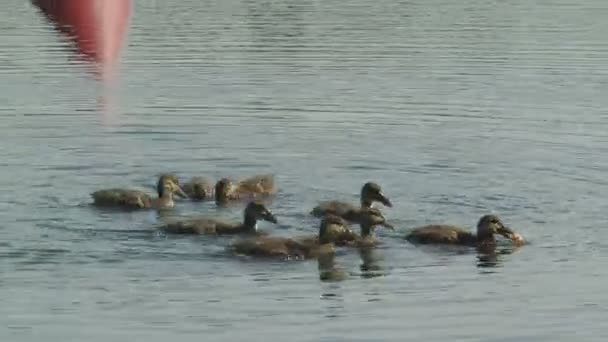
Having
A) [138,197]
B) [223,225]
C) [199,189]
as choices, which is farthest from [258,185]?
[223,225]

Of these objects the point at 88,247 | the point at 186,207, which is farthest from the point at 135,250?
the point at 186,207

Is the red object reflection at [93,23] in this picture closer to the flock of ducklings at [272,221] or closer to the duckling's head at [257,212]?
the flock of ducklings at [272,221]

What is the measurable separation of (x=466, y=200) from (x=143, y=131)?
14.1 feet

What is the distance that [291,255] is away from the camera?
1370 cm

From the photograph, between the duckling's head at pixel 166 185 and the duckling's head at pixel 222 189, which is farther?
the duckling's head at pixel 222 189

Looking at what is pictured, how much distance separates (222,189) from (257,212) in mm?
1242

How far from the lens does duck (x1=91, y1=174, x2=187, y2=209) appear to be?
15172 millimetres

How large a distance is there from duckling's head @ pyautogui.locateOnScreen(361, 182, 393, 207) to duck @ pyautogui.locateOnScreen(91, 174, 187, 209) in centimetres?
168

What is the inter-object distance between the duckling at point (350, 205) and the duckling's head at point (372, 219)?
299 millimetres

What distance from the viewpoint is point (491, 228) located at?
1393 centimetres

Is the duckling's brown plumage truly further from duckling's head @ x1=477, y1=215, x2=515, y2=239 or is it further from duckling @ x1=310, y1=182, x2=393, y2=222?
duckling's head @ x1=477, y1=215, x2=515, y2=239

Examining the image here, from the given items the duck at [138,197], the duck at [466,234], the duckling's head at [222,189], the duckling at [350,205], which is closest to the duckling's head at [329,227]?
the duck at [466,234]

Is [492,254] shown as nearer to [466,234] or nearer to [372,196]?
[466,234]

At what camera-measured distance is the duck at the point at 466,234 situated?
547 inches
